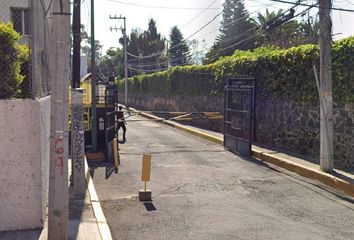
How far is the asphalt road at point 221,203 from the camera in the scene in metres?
7.41

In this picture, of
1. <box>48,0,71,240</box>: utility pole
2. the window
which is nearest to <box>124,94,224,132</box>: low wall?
the window

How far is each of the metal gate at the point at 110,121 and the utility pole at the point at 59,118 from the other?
8.00 m

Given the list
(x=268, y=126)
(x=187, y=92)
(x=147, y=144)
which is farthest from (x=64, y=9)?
(x=187, y=92)

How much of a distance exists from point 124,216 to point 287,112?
8.93 meters

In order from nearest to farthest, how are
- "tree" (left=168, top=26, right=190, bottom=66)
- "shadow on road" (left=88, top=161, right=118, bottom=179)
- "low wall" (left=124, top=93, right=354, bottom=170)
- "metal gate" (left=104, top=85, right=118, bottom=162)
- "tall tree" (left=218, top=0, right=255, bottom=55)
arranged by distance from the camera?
"low wall" (left=124, top=93, right=354, bottom=170) → "shadow on road" (left=88, top=161, right=118, bottom=179) → "metal gate" (left=104, top=85, right=118, bottom=162) → "tall tree" (left=218, top=0, right=255, bottom=55) → "tree" (left=168, top=26, right=190, bottom=66)

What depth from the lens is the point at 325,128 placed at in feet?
38.6

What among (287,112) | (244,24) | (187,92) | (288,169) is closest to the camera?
(288,169)

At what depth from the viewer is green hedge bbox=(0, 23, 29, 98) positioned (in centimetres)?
695

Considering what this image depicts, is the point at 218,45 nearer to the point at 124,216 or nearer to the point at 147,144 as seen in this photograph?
the point at 147,144

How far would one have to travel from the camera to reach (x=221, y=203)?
30.5 feet

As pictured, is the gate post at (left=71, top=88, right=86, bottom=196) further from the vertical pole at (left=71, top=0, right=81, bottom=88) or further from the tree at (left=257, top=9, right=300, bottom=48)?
the tree at (left=257, top=9, right=300, bottom=48)

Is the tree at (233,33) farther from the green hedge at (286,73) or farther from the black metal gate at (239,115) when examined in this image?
the black metal gate at (239,115)

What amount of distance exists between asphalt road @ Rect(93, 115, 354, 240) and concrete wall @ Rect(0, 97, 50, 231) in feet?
4.22

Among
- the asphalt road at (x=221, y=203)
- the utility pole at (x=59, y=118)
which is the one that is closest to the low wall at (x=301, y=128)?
the asphalt road at (x=221, y=203)
